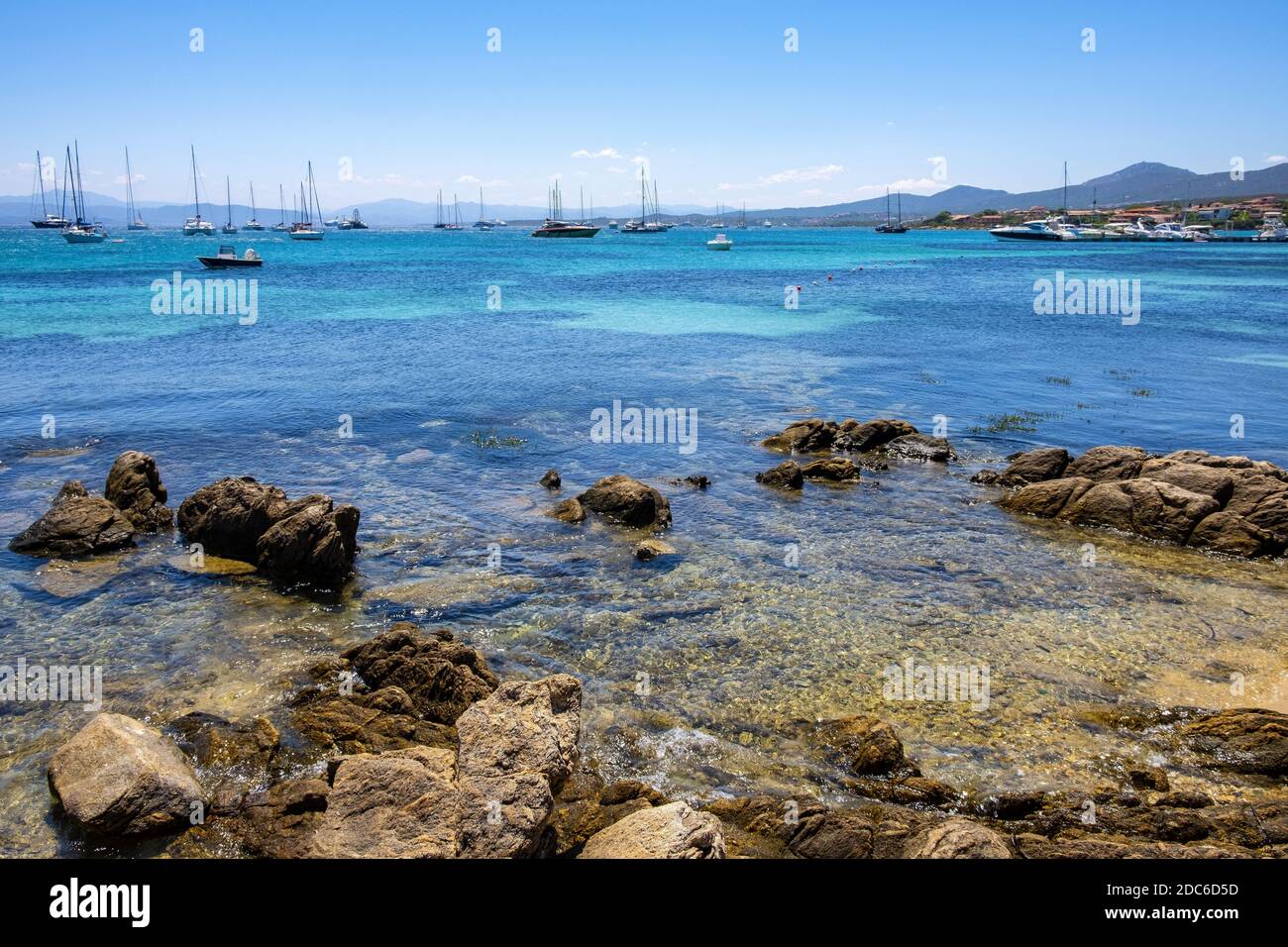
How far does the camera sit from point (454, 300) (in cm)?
7881

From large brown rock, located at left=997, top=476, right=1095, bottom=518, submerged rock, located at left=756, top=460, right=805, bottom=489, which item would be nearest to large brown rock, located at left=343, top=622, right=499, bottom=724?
submerged rock, located at left=756, top=460, right=805, bottom=489

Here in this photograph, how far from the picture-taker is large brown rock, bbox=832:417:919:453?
99.8ft

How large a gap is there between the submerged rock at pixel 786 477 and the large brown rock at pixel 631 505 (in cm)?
426

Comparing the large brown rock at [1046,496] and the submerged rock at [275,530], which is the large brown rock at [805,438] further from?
the submerged rock at [275,530]

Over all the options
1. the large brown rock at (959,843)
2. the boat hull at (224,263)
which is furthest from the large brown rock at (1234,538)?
the boat hull at (224,263)

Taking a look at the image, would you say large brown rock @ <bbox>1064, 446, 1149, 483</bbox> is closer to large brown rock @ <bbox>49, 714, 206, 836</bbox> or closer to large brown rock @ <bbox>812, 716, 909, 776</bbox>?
large brown rock @ <bbox>812, 716, 909, 776</bbox>

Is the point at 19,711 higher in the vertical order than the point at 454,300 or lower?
lower

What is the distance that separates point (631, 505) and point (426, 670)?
9.45 meters
